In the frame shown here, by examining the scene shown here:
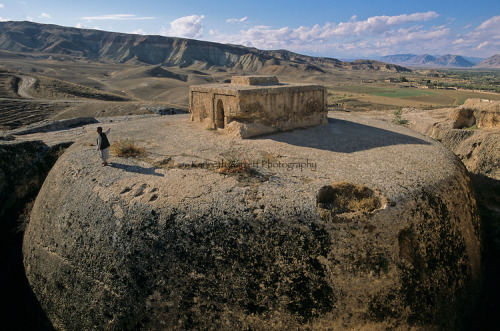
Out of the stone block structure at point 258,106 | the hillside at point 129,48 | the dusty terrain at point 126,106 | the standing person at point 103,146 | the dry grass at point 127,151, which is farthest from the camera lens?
the hillside at point 129,48

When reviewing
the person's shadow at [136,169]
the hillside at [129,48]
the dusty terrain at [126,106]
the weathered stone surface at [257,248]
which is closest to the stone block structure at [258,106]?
the dusty terrain at [126,106]

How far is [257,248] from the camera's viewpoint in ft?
17.2

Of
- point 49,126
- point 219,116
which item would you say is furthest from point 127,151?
point 49,126

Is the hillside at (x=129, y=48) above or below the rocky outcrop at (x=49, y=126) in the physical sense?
above

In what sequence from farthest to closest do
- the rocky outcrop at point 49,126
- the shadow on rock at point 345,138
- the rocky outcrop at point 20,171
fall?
the rocky outcrop at point 49,126 < the shadow on rock at point 345,138 < the rocky outcrop at point 20,171

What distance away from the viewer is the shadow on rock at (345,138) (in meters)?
8.79

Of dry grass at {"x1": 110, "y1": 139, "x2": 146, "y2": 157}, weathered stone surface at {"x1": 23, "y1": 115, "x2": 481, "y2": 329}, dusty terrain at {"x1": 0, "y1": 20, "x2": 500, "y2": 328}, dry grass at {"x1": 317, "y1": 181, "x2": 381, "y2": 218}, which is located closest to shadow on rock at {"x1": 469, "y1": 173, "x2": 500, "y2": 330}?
dusty terrain at {"x1": 0, "y1": 20, "x2": 500, "y2": 328}

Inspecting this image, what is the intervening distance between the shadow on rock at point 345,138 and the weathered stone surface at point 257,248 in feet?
5.55

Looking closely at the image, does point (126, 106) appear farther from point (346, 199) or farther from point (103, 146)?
point (346, 199)

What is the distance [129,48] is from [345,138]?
9492 cm

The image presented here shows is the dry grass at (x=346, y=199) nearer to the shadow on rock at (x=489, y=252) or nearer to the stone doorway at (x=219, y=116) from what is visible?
the shadow on rock at (x=489, y=252)

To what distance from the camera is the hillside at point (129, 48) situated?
8300 cm

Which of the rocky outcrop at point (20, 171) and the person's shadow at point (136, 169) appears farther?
the rocky outcrop at point (20, 171)

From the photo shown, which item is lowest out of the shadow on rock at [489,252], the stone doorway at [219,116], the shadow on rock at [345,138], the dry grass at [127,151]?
the shadow on rock at [489,252]
